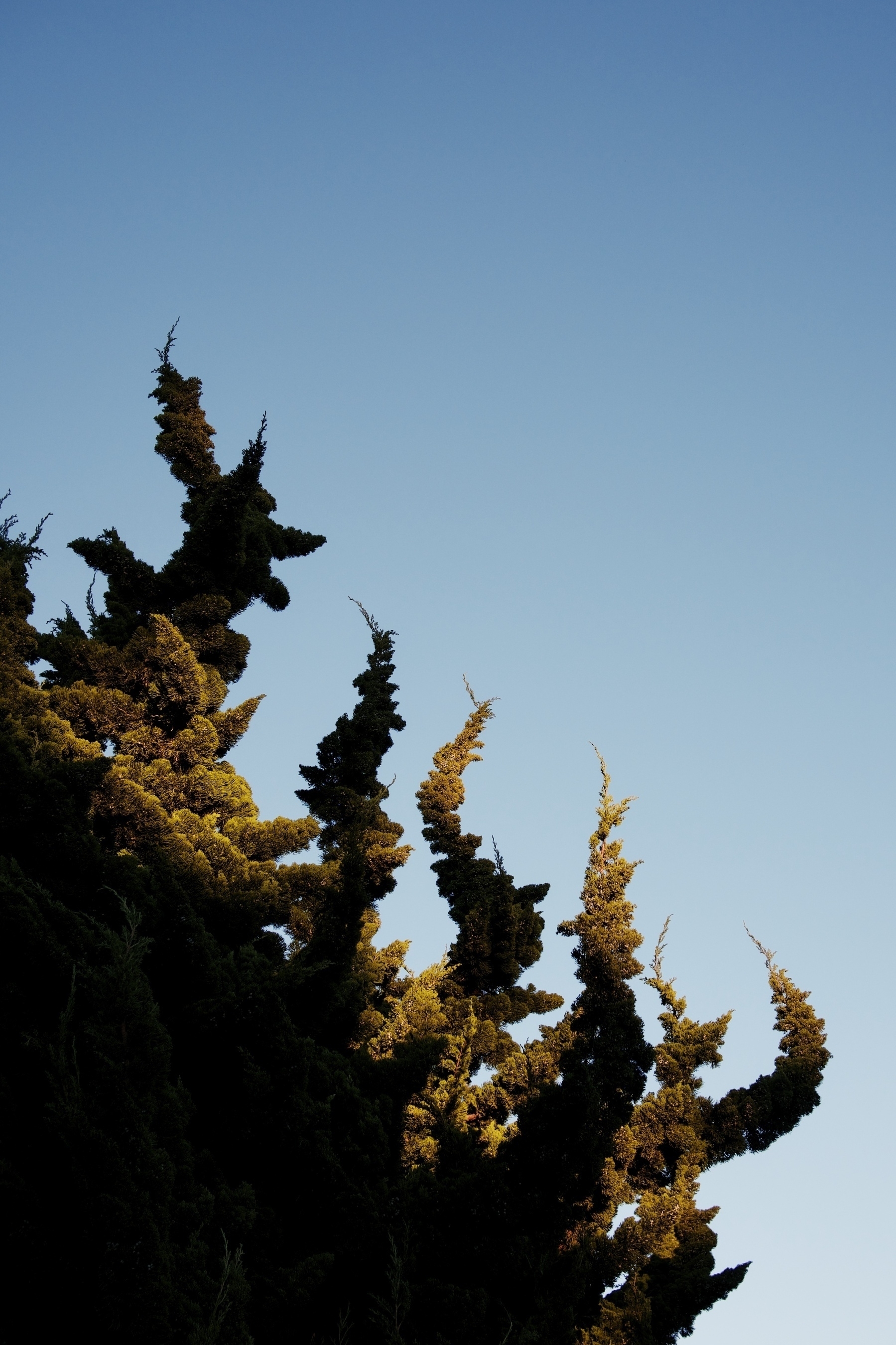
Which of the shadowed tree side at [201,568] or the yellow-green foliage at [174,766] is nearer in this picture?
the yellow-green foliage at [174,766]

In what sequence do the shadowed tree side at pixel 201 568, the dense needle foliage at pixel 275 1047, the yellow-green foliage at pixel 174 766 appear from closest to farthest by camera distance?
the dense needle foliage at pixel 275 1047, the yellow-green foliage at pixel 174 766, the shadowed tree side at pixel 201 568

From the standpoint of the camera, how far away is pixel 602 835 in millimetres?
17438

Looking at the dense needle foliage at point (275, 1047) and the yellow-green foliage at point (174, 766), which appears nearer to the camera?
the dense needle foliage at point (275, 1047)

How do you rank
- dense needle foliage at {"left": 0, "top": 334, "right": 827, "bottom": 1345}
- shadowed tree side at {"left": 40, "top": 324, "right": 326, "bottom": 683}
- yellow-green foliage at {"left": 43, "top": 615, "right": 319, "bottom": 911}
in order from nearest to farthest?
dense needle foliage at {"left": 0, "top": 334, "right": 827, "bottom": 1345}, yellow-green foliage at {"left": 43, "top": 615, "right": 319, "bottom": 911}, shadowed tree side at {"left": 40, "top": 324, "right": 326, "bottom": 683}

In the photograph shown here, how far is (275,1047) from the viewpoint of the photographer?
10.7 meters

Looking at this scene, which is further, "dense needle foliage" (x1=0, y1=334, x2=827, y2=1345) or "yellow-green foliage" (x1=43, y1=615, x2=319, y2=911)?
"yellow-green foliage" (x1=43, y1=615, x2=319, y2=911)

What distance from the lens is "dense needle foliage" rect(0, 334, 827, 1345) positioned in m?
7.68

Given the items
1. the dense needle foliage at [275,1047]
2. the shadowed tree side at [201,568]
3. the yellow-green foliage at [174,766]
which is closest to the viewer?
the dense needle foliage at [275,1047]

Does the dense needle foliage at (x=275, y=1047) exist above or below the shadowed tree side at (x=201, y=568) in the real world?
below

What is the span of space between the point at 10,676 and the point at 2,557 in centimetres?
237

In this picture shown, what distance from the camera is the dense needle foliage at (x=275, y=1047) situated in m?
7.68

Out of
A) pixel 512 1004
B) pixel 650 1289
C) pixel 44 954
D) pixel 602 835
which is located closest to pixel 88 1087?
pixel 44 954

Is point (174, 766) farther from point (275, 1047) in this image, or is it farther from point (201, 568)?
point (275, 1047)

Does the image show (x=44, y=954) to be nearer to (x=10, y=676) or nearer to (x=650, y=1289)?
(x=10, y=676)
